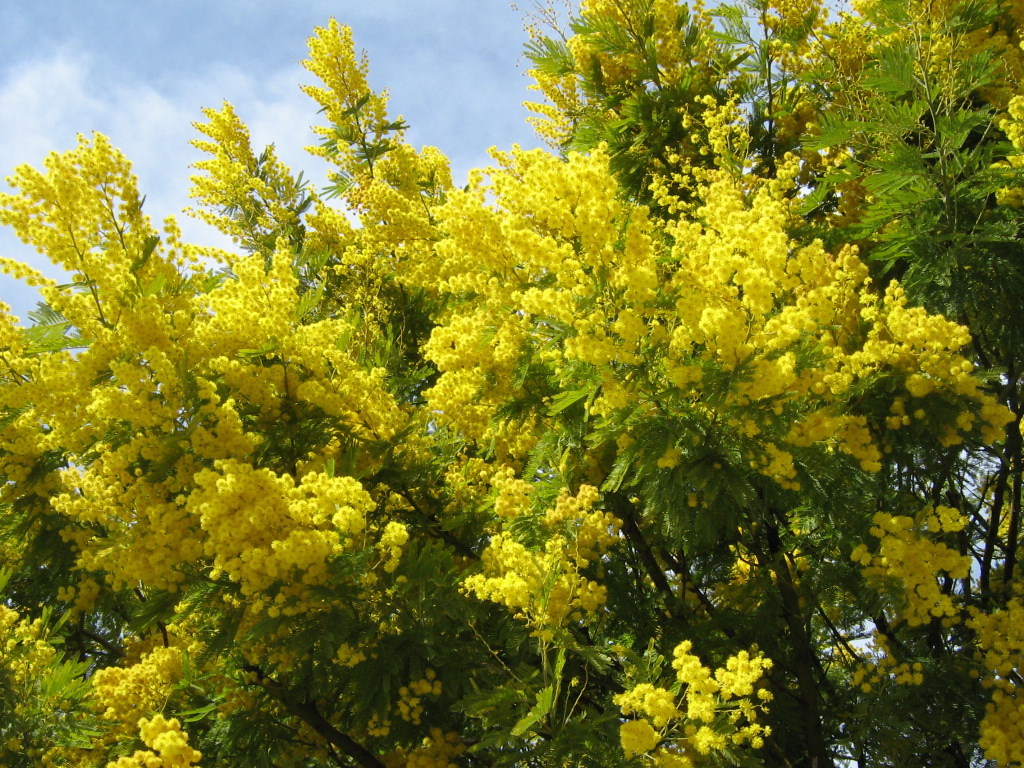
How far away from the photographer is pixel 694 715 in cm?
365

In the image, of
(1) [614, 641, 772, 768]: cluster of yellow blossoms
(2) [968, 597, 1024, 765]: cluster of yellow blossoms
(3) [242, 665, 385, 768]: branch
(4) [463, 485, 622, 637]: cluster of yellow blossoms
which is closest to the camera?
(1) [614, 641, 772, 768]: cluster of yellow blossoms

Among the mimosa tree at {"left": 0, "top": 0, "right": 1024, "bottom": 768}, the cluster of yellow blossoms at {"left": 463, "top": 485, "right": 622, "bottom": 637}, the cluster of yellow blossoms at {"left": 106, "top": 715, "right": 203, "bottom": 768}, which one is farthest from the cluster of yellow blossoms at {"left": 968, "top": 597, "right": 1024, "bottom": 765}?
the cluster of yellow blossoms at {"left": 106, "top": 715, "right": 203, "bottom": 768}

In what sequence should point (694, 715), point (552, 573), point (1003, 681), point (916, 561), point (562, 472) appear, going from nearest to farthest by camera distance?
point (694, 715), point (552, 573), point (916, 561), point (1003, 681), point (562, 472)

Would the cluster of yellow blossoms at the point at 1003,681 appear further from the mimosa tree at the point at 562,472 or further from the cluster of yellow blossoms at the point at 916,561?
the cluster of yellow blossoms at the point at 916,561

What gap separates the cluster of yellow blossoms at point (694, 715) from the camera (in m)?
3.63

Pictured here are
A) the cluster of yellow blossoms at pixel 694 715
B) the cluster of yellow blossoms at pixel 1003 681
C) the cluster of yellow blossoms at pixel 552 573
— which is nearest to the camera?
the cluster of yellow blossoms at pixel 694 715

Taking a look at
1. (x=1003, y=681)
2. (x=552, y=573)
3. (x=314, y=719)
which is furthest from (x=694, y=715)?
(x=314, y=719)

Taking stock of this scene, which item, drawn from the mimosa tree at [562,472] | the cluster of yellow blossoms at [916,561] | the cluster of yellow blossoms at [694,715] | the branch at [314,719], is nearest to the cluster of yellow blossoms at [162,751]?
the mimosa tree at [562,472]

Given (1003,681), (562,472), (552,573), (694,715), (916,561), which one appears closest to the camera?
(694,715)

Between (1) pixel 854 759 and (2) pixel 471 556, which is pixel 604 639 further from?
(1) pixel 854 759

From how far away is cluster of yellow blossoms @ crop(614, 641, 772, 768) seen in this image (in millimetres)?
3633

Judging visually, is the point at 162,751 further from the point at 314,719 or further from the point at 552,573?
the point at 552,573

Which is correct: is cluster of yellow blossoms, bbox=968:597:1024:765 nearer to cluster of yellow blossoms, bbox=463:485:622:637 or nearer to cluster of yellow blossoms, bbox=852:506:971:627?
cluster of yellow blossoms, bbox=852:506:971:627

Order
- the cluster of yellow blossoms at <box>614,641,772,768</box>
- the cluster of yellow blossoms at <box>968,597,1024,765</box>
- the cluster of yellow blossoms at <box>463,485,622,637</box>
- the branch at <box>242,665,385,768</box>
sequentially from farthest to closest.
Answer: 1. the branch at <box>242,665,385,768</box>
2. the cluster of yellow blossoms at <box>968,597,1024,765</box>
3. the cluster of yellow blossoms at <box>463,485,622,637</box>
4. the cluster of yellow blossoms at <box>614,641,772,768</box>
